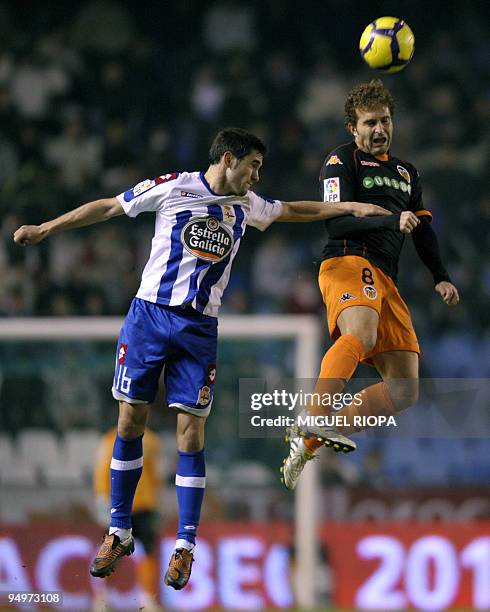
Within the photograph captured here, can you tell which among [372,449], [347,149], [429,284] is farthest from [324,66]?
[347,149]

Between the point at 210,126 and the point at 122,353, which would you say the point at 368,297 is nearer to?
the point at 122,353

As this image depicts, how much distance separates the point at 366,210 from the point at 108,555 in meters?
2.18

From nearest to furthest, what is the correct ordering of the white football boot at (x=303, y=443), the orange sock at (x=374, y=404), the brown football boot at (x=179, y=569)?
the white football boot at (x=303, y=443), the brown football boot at (x=179, y=569), the orange sock at (x=374, y=404)

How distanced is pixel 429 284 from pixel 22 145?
499 centimetres

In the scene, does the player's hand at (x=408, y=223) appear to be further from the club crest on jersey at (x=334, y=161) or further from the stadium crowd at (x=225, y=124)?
the stadium crowd at (x=225, y=124)

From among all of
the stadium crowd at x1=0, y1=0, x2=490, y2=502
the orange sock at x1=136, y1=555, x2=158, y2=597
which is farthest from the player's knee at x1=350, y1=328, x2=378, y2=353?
the stadium crowd at x1=0, y1=0, x2=490, y2=502

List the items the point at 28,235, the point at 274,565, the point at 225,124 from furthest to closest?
the point at 225,124 < the point at 274,565 < the point at 28,235

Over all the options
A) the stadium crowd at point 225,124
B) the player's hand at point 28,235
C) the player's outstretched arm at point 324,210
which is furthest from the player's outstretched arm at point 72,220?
the stadium crowd at point 225,124

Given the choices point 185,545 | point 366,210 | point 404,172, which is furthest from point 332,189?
point 185,545

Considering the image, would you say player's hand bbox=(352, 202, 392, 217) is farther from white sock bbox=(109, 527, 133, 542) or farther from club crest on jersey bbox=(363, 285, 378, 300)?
white sock bbox=(109, 527, 133, 542)

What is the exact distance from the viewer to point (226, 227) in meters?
5.90

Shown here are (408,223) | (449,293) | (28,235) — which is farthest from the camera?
(449,293)

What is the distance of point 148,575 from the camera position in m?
9.48

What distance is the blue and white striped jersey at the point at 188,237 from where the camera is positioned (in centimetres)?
585
